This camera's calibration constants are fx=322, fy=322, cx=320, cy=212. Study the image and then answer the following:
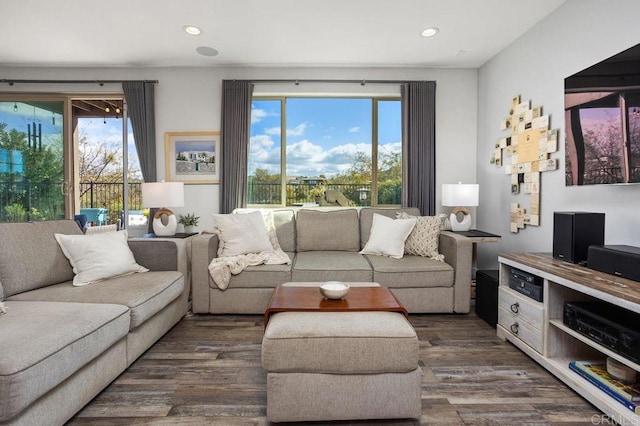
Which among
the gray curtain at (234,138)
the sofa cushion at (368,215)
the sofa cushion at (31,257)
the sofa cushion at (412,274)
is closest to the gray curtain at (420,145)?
the sofa cushion at (368,215)

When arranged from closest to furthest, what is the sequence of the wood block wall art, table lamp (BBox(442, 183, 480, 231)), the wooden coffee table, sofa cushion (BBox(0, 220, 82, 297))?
the wooden coffee table < sofa cushion (BBox(0, 220, 82, 297)) < the wood block wall art < table lamp (BBox(442, 183, 480, 231))

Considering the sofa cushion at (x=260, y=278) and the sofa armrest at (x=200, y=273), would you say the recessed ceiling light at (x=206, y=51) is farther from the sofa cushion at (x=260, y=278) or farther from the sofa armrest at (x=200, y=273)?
the sofa cushion at (x=260, y=278)

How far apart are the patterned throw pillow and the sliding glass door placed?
13.6ft

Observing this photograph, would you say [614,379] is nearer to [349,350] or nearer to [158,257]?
[349,350]

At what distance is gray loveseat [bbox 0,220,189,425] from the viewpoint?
1.21m

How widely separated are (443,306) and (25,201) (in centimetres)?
497

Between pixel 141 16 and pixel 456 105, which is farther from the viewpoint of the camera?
pixel 456 105

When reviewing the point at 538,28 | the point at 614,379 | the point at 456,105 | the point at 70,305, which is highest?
the point at 538,28

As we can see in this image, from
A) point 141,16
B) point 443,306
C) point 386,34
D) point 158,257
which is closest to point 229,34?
point 141,16

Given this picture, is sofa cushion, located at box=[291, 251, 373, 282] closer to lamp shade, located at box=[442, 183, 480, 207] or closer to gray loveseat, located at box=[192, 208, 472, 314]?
gray loveseat, located at box=[192, 208, 472, 314]

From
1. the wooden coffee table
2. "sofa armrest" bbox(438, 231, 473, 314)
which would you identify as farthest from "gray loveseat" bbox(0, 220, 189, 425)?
"sofa armrest" bbox(438, 231, 473, 314)

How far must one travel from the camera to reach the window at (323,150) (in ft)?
13.2

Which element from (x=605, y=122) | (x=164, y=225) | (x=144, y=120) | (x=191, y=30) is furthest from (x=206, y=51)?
(x=605, y=122)

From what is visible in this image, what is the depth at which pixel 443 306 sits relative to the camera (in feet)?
9.23
